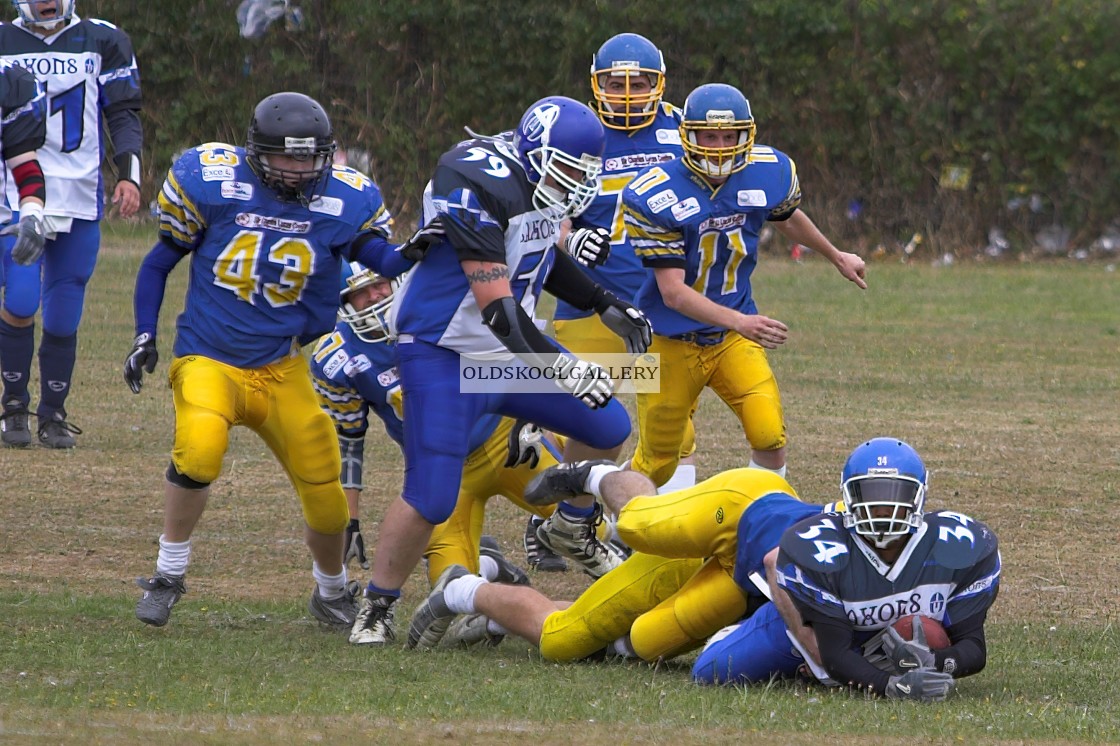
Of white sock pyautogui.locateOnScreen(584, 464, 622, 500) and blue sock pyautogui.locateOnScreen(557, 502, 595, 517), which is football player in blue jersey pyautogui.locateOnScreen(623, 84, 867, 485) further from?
white sock pyautogui.locateOnScreen(584, 464, 622, 500)

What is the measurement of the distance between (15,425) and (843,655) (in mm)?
5549

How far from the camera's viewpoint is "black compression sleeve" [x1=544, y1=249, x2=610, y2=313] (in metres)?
6.20

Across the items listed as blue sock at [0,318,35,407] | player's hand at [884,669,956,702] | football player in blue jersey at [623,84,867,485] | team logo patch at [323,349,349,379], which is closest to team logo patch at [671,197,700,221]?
football player in blue jersey at [623,84,867,485]

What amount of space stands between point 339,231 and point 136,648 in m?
1.52

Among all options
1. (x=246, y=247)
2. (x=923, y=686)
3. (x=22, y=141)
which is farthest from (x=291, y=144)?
(x=22, y=141)

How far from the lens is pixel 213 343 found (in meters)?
5.91

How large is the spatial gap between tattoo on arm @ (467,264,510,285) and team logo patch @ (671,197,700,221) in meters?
1.61

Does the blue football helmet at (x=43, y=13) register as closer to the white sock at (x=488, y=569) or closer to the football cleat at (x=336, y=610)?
the football cleat at (x=336, y=610)

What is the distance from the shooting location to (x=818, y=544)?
490 cm

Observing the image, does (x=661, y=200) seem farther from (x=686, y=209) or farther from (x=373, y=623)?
(x=373, y=623)

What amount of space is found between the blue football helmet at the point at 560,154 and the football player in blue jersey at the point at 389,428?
866 millimetres

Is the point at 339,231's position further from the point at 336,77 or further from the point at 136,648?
the point at 336,77

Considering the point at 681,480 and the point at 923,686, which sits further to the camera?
the point at 681,480

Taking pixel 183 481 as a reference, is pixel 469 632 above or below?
below
